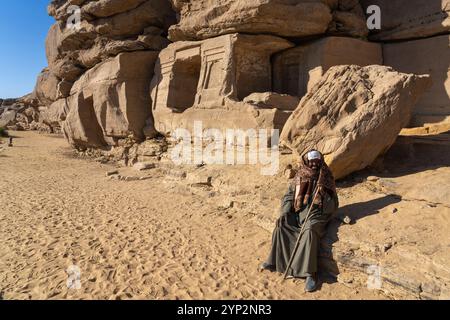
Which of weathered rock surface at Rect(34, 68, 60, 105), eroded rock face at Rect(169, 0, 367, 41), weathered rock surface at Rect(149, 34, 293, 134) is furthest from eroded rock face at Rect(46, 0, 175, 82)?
weathered rock surface at Rect(34, 68, 60, 105)

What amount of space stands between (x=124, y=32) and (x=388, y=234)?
10910 millimetres

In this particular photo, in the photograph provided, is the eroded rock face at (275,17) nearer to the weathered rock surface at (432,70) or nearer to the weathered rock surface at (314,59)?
the weathered rock surface at (314,59)

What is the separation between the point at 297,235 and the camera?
12.2 feet

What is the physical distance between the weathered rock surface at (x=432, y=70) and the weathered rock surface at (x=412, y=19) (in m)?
0.23

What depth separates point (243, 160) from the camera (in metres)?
6.76

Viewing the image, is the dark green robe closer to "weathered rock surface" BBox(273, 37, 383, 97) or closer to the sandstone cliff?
the sandstone cliff

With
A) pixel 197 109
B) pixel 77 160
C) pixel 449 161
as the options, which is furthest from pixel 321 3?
pixel 77 160

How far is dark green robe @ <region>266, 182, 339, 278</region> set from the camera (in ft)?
11.4

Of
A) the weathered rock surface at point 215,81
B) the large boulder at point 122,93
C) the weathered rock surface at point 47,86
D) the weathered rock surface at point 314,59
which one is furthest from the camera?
the weathered rock surface at point 47,86

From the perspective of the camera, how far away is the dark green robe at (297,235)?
11.4ft

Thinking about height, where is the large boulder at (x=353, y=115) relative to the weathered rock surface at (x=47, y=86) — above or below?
below

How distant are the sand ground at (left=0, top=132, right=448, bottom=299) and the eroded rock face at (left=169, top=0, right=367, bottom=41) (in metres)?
4.43

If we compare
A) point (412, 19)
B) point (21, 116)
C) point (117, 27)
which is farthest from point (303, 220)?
point (21, 116)

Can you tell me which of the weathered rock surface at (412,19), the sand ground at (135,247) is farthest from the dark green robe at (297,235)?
the weathered rock surface at (412,19)
